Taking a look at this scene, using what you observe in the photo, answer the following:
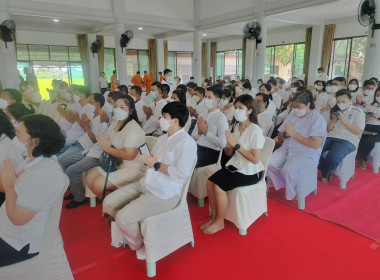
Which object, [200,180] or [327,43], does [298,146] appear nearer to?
[200,180]

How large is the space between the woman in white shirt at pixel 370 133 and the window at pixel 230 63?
1258 centimetres

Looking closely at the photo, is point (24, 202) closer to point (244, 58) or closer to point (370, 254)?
point (370, 254)

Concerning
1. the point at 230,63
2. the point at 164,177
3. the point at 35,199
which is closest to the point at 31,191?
the point at 35,199

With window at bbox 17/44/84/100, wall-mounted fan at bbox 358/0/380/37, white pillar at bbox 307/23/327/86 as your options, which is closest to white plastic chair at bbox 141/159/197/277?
wall-mounted fan at bbox 358/0/380/37

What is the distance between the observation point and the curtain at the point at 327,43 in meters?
11.4

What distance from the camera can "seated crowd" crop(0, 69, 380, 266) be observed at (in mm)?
1445

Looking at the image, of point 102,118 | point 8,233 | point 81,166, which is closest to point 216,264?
→ point 8,233

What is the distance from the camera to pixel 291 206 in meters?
2.98

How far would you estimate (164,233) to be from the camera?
2.01 meters

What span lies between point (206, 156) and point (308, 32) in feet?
37.4

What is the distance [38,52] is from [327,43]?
12915mm

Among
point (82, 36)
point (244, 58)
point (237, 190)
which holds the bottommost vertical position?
point (237, 190)

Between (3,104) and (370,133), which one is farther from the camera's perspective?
(370,133)

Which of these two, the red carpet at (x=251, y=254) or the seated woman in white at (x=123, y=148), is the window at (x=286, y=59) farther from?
the seated woman in white at (x=123, y=148)
